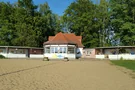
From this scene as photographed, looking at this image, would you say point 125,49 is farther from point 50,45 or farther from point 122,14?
point 50,45

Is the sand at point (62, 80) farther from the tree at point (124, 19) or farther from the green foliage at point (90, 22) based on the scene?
the green foliage at point (90, 22)

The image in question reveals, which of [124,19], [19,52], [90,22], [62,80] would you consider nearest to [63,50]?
[19,52]

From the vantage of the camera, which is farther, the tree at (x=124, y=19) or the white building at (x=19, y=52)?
the tree at (x=124, y=19)

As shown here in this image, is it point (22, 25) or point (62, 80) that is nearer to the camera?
point (62, 80)

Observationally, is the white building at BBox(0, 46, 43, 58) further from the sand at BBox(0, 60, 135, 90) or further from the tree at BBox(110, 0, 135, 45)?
the sand at BBox(0, 60, 135, 90)

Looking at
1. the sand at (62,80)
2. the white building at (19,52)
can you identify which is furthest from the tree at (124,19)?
the sand at (62,80)

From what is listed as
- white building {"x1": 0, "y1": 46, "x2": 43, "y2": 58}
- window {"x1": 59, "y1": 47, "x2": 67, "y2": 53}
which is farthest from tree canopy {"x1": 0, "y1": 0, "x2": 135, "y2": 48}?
window {"x1": 59, "y1": 47, "x2": 67, "y2": 53}

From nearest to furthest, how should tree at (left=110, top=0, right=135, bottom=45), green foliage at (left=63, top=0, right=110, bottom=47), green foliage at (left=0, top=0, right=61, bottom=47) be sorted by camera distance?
tree at (left=110, top=0, right=135, bottom=45)
green foliage at (left=0, top=0, right=61, bottom=47)
green foliage at (left=63, top=0, right=110, bottom=47)

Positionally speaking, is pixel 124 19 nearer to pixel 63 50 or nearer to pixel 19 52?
pixel 63 50

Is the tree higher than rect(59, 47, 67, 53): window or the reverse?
higher

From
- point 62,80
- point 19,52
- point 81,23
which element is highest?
point 81,23

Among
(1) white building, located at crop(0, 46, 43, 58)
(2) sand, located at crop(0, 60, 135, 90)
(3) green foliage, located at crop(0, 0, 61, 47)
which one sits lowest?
(2) sand, located at crop(0, 60, 135, 90)

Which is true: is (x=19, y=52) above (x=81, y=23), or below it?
below

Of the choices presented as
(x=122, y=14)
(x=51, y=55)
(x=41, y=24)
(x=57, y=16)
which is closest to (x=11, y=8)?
(x=41, y=24)
